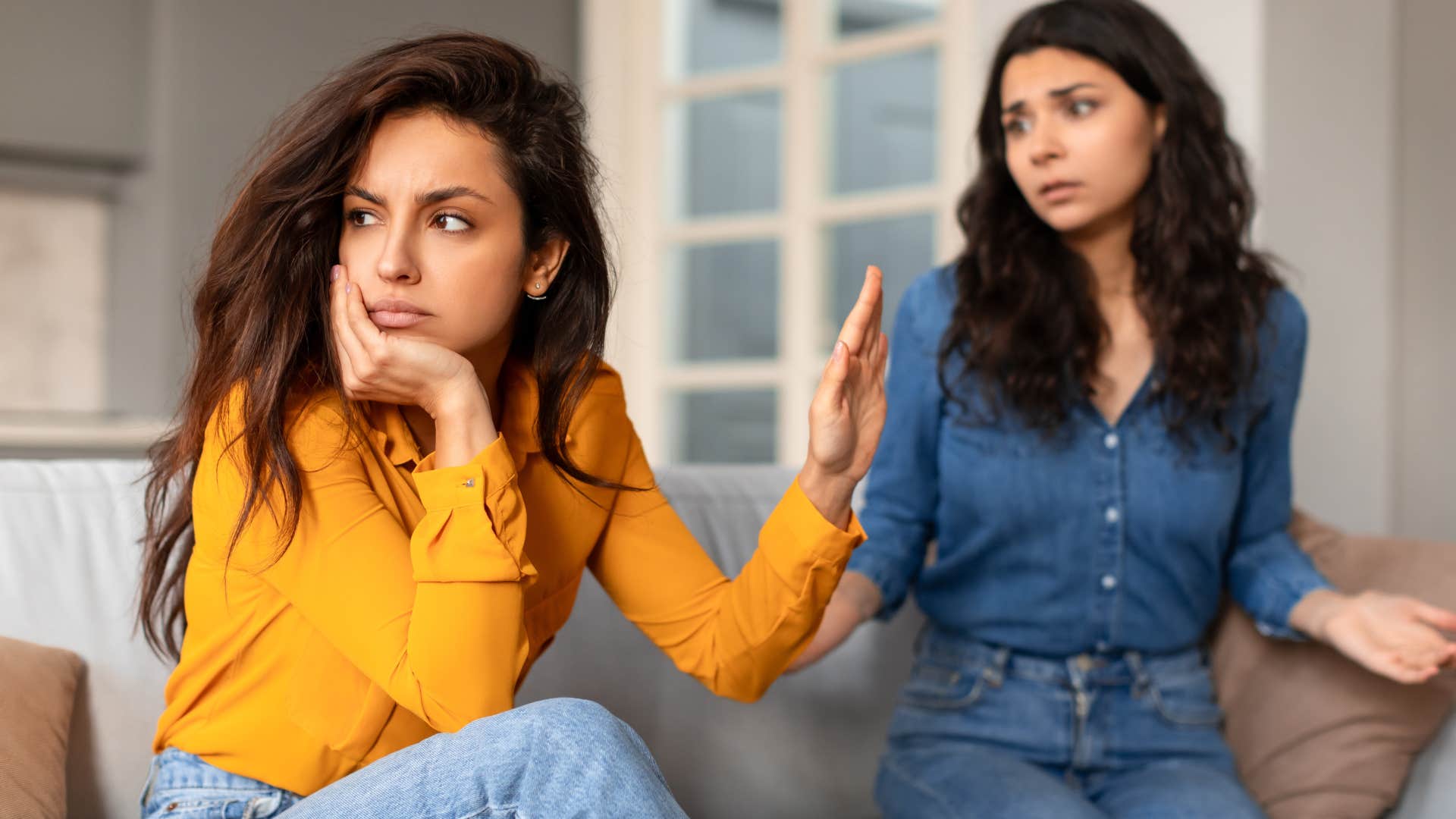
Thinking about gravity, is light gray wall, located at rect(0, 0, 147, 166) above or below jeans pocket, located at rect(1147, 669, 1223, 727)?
above

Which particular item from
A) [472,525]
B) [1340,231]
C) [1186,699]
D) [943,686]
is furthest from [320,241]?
[1340,231]

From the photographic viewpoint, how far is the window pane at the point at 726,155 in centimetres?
378

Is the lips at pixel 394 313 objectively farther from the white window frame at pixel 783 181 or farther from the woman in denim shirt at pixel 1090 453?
the white window frame at pixel 783 181

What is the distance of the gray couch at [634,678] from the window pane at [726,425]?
69.4 inches

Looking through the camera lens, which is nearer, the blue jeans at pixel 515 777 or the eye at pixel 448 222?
the blue jeans at pixel 515 777

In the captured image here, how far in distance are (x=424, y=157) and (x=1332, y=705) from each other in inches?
49.1

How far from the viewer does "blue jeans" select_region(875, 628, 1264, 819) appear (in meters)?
1.45

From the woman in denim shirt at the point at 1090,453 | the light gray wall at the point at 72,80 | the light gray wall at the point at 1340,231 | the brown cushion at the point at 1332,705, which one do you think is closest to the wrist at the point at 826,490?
the woman in denim shirt at the point at 1090,453

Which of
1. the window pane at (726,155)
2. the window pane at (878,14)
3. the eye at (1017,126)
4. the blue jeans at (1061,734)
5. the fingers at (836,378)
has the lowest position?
the blue jeans at (1061,734)

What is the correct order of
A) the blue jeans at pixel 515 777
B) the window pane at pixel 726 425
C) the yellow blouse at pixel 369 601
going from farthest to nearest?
the window pane at pixel 726 425
the yellow blouse at pixel 369 601
the blue jeans at pixel 515 777

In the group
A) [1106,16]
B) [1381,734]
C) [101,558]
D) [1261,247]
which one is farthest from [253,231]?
[1261,247]

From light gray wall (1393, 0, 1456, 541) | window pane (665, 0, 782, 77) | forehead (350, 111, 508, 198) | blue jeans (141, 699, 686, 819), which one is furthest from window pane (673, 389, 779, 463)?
blue jeans (141, 699, 686, 819)

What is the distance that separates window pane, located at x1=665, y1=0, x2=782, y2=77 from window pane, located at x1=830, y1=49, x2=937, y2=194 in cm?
31

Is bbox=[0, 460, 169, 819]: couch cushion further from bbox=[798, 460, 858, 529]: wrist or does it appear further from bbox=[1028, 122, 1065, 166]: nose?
bbox=[1028, 122, 1065, 166]: nose
